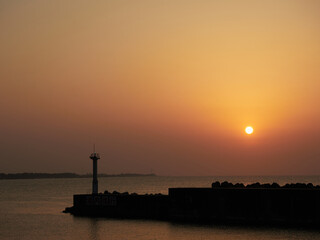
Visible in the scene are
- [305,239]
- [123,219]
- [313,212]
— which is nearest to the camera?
[305,239]

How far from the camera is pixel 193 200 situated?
4500 centimetres

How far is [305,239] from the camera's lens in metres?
35.6

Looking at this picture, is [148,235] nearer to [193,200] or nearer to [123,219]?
[193,200]

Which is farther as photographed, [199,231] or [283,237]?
[199,231]

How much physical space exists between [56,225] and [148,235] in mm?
12176

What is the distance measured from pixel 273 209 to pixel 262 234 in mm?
3761

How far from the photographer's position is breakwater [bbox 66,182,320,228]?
39750 mm

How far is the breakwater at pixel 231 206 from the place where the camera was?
39.8 metres

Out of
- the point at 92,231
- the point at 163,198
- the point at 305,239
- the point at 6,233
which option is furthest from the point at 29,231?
the point at 305,239

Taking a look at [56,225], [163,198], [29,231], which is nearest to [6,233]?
[29,231]

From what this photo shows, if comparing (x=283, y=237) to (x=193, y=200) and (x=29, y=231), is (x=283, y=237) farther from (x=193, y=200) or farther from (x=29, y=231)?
(x=29, y=231)

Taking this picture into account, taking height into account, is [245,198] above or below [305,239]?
above

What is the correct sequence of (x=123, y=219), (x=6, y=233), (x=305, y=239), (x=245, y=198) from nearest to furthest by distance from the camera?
1. (x=305, y=239)
2. (x=245, y=198)
3. (x=6, y=233)
4. (x=123, y=219)

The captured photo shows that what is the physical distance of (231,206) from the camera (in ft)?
142
